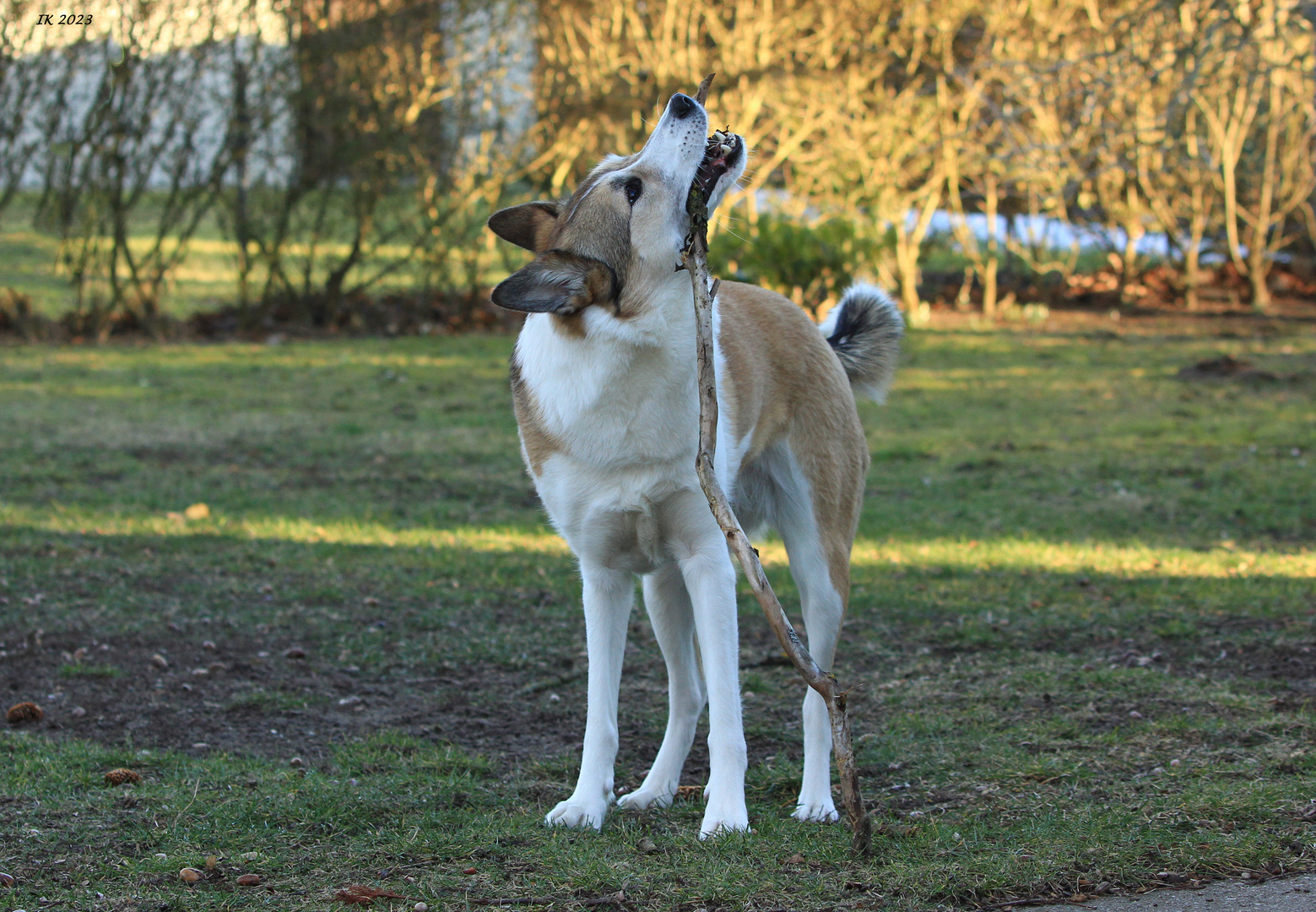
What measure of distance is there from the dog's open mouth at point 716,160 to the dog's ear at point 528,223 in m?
0.49

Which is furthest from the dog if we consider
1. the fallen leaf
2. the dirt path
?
the dirt path

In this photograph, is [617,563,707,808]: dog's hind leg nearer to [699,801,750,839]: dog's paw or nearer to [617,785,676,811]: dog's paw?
[617,785,676,811]: dog's paw

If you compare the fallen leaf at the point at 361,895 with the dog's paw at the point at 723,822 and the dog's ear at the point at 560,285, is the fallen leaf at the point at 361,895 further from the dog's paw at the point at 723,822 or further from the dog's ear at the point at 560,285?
the dog's ear at the point at 560,285

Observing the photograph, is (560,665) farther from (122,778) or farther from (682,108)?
(682,108)

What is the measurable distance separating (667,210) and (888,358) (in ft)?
4.88

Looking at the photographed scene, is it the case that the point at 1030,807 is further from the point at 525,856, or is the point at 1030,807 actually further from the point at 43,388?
the point at 43,388

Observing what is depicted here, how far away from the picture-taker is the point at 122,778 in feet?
12.6

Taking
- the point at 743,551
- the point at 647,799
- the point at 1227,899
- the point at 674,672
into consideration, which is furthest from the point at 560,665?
the point at 1227,899

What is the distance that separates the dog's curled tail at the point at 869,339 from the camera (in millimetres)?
4699

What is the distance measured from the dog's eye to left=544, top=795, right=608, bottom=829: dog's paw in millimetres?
1647

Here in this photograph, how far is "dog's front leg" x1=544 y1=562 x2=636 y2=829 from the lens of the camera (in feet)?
11.7

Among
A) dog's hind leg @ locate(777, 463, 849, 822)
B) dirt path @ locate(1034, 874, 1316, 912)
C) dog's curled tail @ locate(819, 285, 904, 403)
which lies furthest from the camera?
dog's curled tail @ locate(819, 285, 904, 403)

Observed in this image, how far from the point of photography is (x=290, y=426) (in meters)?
10.1

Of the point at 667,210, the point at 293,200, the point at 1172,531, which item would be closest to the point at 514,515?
the point at 1172,531
